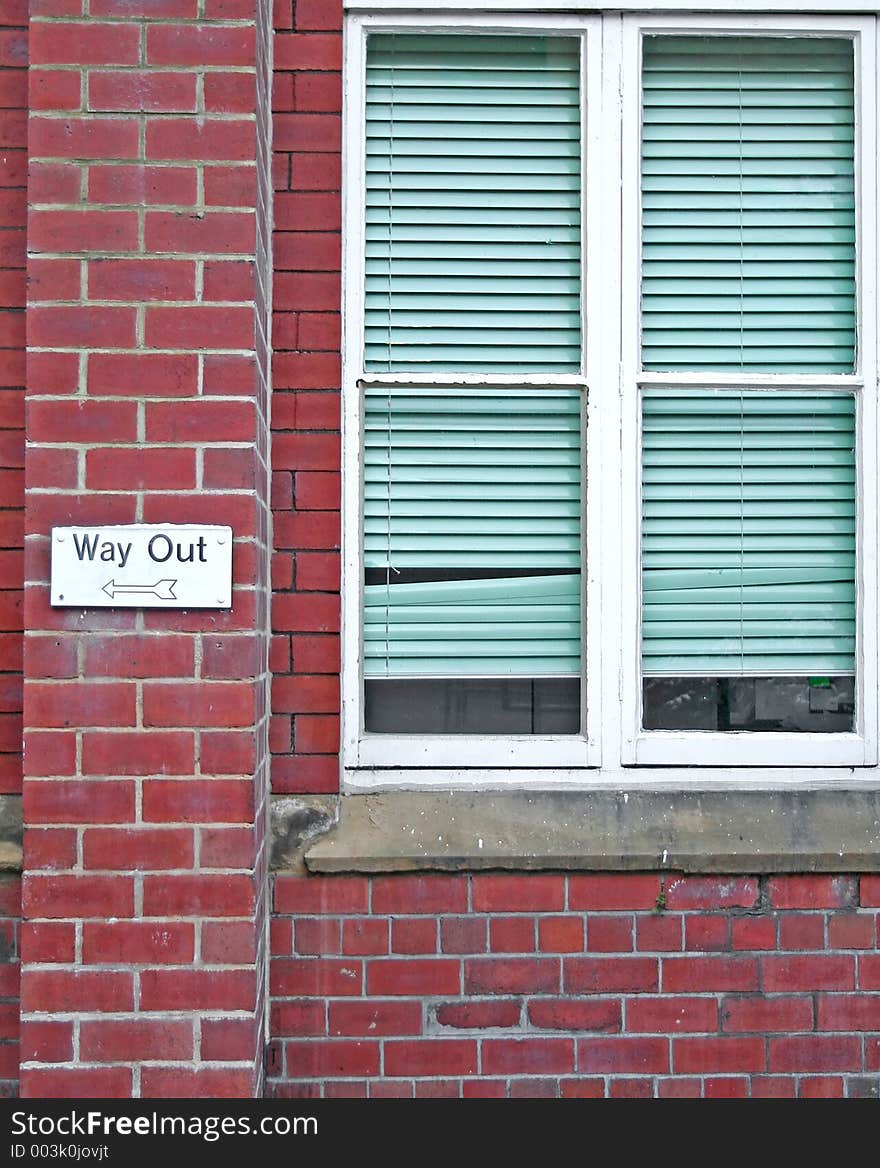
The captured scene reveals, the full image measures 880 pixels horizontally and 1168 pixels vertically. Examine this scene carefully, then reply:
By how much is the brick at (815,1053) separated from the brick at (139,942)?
1.58m

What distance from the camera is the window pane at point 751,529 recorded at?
9.64 feet

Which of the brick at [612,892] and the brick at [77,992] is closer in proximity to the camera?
the brick at [77,992]

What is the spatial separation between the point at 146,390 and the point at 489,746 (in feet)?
4.29

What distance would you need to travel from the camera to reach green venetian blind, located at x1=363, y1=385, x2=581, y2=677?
2.91m

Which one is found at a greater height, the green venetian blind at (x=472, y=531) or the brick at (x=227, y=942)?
the green venetian blind at (x=472, y=531)

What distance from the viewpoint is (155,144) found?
2.45 m

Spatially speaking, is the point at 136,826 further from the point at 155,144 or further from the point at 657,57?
the point at 657,57

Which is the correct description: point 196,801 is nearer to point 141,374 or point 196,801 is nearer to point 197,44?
point 141,374

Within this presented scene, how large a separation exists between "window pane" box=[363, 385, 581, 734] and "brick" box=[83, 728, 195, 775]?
2.16ft

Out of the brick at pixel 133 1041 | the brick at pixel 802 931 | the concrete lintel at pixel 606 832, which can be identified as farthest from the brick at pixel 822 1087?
the brick at pixel 133 1041

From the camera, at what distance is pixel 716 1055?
2.75m

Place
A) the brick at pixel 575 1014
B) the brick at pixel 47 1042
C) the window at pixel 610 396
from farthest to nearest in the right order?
the window at pixel 610 396 → the brick at pixel 575 1014 → the brick at pixel 47 1042

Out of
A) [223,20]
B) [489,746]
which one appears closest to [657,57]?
[223,20]

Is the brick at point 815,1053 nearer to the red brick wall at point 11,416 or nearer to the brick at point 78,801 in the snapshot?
the brick at point 78,801
